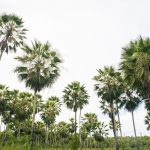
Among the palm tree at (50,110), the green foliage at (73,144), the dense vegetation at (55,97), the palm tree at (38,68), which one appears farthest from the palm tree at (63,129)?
the green foliage at (73,144)

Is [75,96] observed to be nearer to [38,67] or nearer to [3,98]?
[3,98]

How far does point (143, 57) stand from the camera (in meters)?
19.9

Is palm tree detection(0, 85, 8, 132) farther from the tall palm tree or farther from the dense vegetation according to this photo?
the tall palm tree

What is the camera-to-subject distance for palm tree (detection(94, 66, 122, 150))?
38.4 metres

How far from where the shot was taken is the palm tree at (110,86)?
1513 inches

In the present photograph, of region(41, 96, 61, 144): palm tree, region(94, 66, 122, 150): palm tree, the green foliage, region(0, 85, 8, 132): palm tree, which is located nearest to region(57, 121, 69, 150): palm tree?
region(41, 96, 61, 144): palm tree

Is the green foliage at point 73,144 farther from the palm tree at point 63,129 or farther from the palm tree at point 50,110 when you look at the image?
the palm tree at point 63,129

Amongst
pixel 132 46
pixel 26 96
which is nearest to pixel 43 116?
pixel 26 96

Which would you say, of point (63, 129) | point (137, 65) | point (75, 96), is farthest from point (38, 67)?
point (63, 129)

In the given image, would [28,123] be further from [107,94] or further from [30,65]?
[30,65]

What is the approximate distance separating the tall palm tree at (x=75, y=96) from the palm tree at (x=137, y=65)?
27.5 metres

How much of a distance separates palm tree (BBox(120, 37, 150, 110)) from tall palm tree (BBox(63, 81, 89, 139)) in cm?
2754

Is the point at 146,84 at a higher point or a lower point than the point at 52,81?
lower

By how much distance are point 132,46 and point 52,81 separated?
27.8 feet
